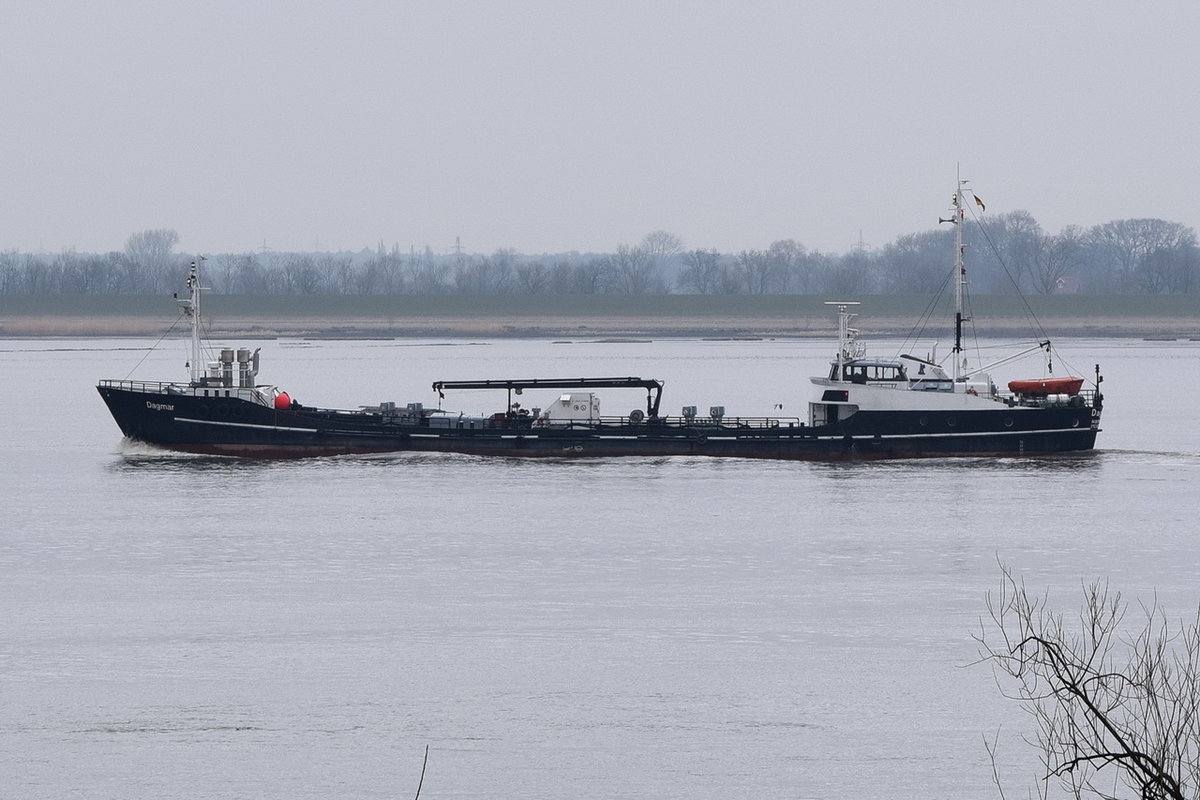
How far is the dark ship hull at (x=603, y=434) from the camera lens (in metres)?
67.4

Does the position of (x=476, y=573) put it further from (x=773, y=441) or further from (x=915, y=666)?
(x=773, y=441)

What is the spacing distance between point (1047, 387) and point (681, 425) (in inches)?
621

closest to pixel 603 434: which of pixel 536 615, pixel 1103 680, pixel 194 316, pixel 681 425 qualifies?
pixel 681 425

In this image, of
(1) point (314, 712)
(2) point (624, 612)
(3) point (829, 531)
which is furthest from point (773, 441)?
(1) point (314, 712)

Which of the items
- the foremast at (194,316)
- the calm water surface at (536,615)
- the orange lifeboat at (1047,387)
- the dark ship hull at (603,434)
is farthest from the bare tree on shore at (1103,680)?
the foremast at (194,316)

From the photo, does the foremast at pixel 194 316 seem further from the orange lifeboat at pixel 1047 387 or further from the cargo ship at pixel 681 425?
the orange lifeboat at pixel 1047 387

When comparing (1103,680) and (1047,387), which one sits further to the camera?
(1047,387)

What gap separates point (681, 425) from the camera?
68500mm

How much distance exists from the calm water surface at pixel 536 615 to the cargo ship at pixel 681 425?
43.4 inches

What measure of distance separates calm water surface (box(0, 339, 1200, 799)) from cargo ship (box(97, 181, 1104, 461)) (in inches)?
43.4

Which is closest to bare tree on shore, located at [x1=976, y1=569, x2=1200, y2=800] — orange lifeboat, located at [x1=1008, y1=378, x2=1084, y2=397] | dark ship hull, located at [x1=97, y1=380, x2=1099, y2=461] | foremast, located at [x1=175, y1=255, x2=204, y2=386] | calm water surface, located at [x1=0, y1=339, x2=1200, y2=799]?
calm water surface, located at [x1=0, y1=339, x2=1200, y2=799]

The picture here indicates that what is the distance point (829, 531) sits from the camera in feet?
160

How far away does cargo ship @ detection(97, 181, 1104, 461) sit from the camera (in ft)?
221

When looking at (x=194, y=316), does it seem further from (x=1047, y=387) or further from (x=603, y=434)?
(x=1047, y=387)
